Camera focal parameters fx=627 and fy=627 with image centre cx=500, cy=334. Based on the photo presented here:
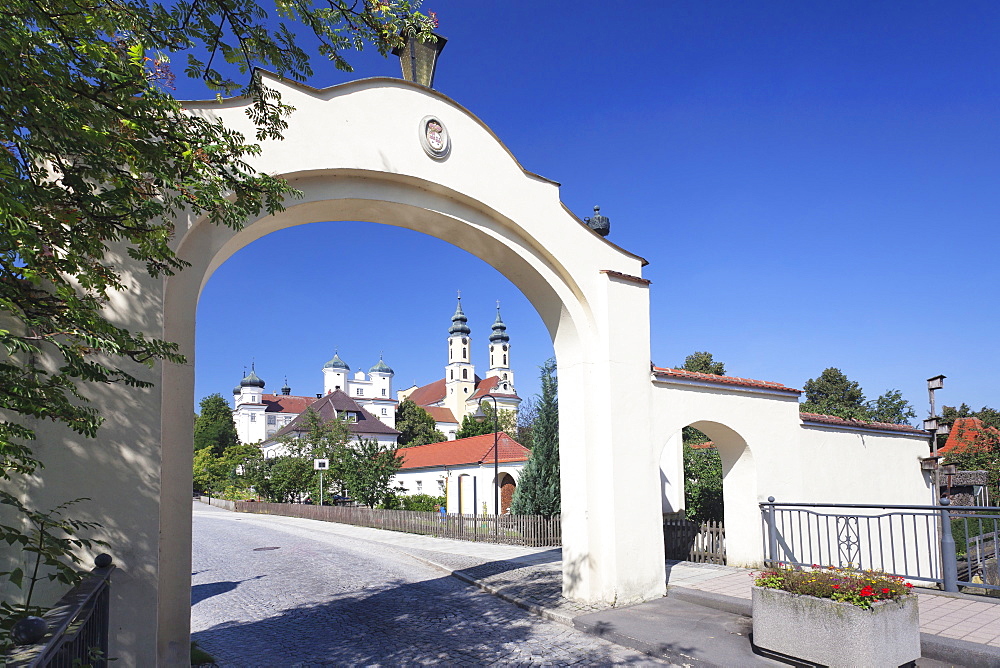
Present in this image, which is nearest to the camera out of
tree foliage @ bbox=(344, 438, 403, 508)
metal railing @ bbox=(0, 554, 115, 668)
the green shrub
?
metal railing @ bbox=(0, 554, 115, 668)

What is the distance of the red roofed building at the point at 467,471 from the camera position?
3641 cm

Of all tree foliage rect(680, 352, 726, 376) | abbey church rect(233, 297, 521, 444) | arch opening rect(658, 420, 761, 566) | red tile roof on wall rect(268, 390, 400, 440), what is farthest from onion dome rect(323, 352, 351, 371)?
arch opening rect(658, 420, 761, 566)

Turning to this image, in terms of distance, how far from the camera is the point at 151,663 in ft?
17.8

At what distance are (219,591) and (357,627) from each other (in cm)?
469

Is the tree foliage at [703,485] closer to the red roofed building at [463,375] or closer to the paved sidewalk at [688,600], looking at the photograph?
the paved sidewalk at [688,600]

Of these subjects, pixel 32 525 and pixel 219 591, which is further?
pixel 219 591

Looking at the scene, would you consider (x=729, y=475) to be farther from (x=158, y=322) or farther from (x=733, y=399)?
(x=158, y=322)

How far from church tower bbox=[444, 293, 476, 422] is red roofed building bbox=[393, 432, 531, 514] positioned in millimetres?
A: 55222

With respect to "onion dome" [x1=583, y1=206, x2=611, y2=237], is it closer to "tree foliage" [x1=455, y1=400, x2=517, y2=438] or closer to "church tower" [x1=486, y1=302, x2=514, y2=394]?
"tree foliage" [x1=455, y1=400, x2=517, y2=438]

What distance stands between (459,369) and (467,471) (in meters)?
64.4

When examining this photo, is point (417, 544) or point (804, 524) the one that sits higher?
point (804, 524)

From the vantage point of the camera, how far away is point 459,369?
339ft

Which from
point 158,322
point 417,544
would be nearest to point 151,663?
point 158,322

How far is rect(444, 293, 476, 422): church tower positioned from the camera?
102 meters
